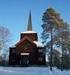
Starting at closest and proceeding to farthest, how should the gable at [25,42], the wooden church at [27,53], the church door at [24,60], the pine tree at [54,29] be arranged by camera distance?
1. the pine tree at [54,29]
2. the church door at [24,60]
3. the wooden church at [27,53]
4. the gable at [25,42]

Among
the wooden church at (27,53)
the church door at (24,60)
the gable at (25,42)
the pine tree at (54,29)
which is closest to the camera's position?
the pine tree at (54,29)

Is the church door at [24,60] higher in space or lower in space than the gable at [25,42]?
lower

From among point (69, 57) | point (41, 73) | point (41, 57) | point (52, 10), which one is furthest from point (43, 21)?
point (41, 73)

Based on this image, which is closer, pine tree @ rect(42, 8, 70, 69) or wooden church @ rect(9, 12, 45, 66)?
pine tree @ rect(42, 8, 70, 69)

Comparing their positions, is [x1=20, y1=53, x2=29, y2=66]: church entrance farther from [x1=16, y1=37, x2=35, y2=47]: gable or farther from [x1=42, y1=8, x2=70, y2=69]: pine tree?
[x1=42, y1=8, x2=70, y2=69]: pine tree

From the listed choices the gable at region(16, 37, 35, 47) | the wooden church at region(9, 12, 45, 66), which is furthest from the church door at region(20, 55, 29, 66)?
the gable at region(16, 37, 35, 47)

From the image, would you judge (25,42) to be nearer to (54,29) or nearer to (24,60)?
(24,60)

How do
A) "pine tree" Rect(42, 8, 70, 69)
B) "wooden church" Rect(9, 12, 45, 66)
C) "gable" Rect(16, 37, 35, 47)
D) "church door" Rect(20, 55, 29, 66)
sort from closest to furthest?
"pine tree" Rect(42, 8, 70, 69)
"church door" Rect(20, 55, 29, 66)
"wooden church" Rect(9, 12, 45, 66)
"gable" Rect(16, 37, 35, 47)

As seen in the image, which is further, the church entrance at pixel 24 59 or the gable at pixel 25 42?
the gable at pixel 25 42

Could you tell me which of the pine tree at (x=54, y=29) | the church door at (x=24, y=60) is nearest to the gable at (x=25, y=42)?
the church door at (x=24, y=60)

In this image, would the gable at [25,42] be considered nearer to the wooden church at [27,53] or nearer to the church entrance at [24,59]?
the wooden church at [27,53]

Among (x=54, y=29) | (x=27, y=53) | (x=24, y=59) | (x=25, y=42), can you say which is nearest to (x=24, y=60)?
(x=24, y=59)

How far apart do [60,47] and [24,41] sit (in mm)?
14605

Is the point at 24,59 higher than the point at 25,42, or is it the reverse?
the point at 25,42
